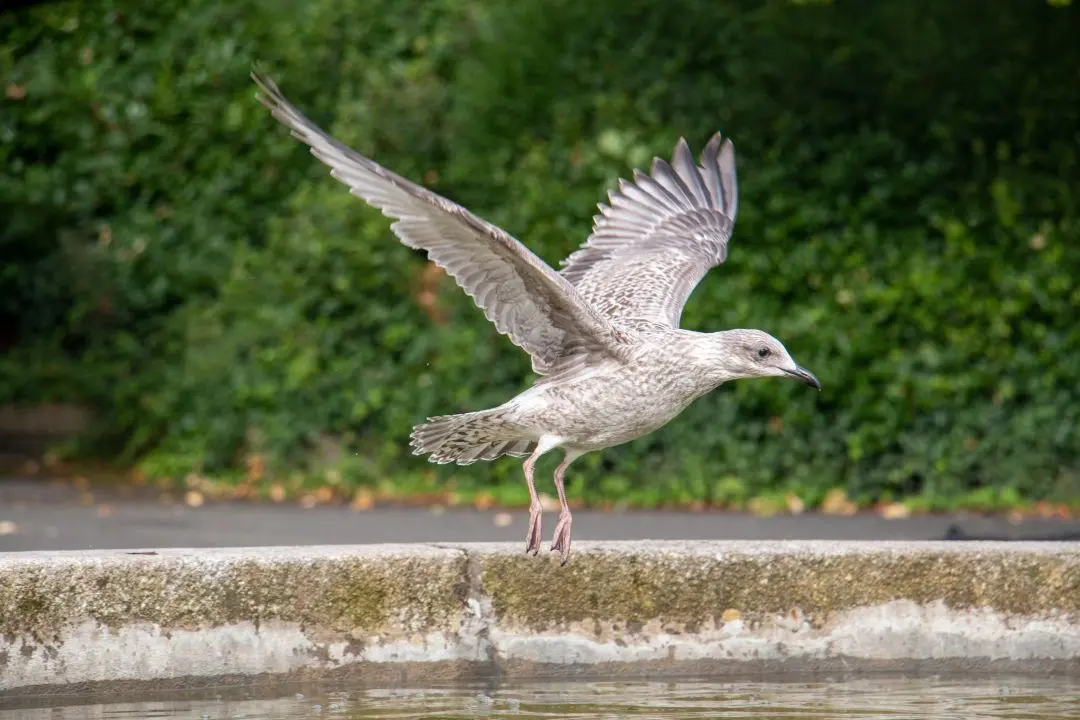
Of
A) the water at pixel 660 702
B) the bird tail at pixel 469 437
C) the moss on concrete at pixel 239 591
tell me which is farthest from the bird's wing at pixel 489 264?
the water at pixel 660 702

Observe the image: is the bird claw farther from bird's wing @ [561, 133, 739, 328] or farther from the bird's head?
bird's wing @ [561, 133, 739, 328]

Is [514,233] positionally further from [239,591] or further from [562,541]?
[239,591]

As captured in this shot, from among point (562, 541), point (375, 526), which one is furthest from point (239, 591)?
point (375, 526)

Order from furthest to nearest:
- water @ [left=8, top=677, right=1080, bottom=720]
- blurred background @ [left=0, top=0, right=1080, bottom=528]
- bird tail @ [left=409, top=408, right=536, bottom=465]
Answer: blurred background @ [left=0, top=0, right=1080, bottom=528]
bird tail @ [left=409, top=408, right=536, bottom=465]
water @ [left=8, top=677, right=1080, bottom=720]

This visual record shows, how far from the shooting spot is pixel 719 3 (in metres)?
11.3

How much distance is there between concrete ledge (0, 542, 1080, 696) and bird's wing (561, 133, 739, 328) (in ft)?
6.30

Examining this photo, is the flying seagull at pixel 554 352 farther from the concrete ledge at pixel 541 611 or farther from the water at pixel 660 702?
the water at pixel 660 702

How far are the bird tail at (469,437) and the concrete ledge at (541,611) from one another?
80 cm

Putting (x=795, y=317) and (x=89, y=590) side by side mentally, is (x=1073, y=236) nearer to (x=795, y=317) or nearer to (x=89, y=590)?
(x=795, y=317)

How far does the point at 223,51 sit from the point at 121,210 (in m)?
1.34

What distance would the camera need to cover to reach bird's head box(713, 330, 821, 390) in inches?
238

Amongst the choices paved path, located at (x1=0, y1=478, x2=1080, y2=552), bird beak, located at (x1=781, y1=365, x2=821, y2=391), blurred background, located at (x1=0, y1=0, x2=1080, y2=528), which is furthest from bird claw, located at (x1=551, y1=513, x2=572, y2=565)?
blurred background, located at (x1=0, y1=0, x2=1080, y2=528)

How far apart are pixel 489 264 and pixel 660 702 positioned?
5.72 feet

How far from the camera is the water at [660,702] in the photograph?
4820 mm
